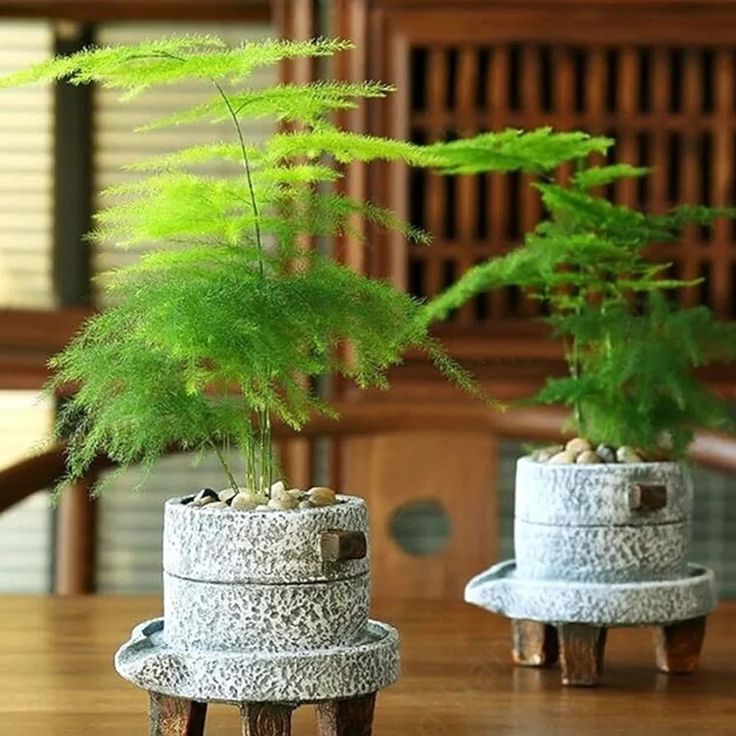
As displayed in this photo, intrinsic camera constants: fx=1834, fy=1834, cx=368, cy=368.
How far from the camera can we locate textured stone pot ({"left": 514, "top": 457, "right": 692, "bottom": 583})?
1.51 m

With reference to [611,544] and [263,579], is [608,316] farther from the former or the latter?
[263,579]

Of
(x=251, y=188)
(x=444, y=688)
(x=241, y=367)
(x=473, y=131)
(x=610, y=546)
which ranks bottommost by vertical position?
(x=444, y=688)

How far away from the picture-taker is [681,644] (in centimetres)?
155

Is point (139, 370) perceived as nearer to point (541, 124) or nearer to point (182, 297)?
point (182, 297)

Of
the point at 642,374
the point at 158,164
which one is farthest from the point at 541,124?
the point at 158,164

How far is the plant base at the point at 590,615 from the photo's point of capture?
1510mm

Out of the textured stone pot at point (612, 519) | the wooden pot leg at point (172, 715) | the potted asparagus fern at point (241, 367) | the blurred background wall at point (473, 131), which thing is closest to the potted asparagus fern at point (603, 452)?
the textured stone pot at point (612, 519)

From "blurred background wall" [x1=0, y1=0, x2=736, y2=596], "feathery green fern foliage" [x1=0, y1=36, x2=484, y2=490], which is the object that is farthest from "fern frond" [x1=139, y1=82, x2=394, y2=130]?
"blurred background wall" [x1=0, y1=0, x2=736, y2=596]

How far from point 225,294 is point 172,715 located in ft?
0.96

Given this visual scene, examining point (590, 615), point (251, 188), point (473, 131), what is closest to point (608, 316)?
point (590, 615)

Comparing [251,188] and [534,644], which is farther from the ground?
[251,188]

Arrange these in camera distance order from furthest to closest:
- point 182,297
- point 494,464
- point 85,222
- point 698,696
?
point 85,222 < point 494,464 < point 698,696 < point 182,297

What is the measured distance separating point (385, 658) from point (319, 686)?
59 mm

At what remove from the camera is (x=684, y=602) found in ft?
5.01
